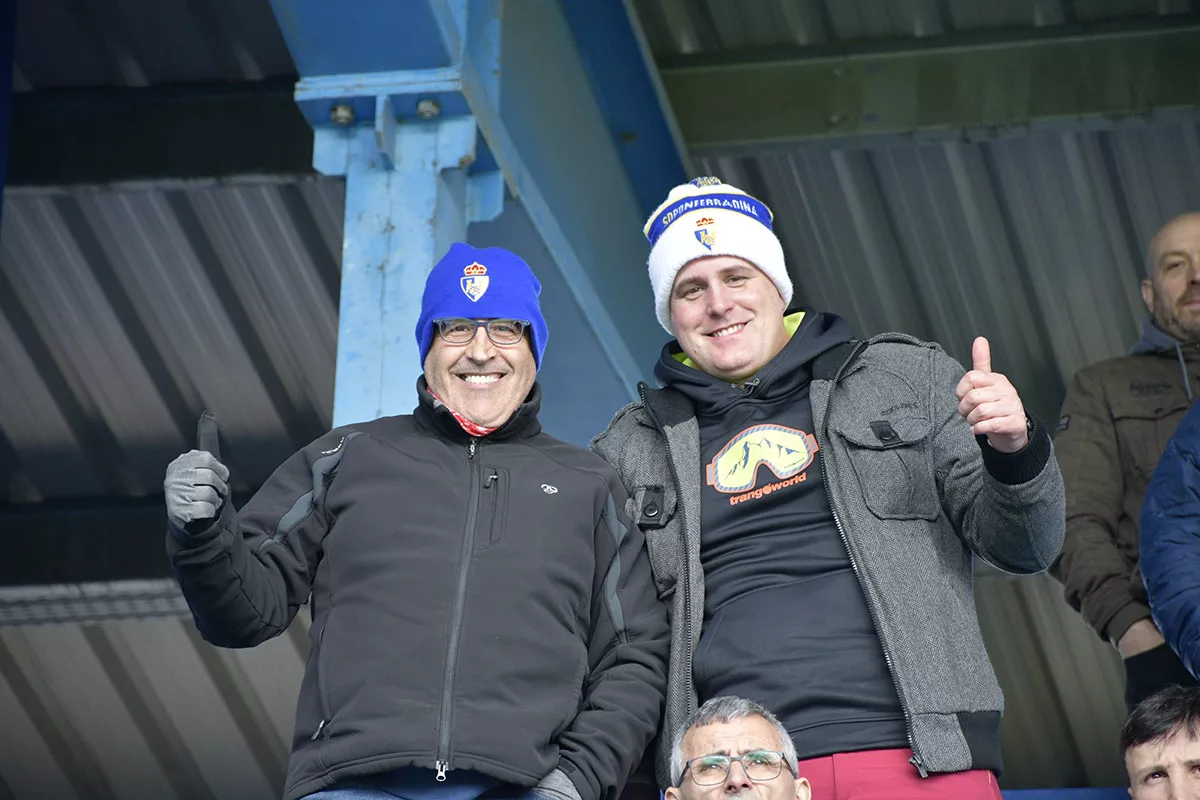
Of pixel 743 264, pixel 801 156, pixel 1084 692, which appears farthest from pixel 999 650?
pixel 743 264

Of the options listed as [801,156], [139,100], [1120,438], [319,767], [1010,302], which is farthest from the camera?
[1010,302]

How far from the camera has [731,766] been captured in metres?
2.40

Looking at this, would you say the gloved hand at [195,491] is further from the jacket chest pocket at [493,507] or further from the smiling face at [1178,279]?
the smiling face at [1178,279]

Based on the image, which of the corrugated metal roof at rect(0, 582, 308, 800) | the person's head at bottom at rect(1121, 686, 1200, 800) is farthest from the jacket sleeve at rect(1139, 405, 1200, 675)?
the corrugated metal roof at rect(0, 582, 308, 800)

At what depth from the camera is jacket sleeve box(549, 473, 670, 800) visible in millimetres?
2410

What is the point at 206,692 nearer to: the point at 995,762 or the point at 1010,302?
the point at 1010,302

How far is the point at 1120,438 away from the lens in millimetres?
3824

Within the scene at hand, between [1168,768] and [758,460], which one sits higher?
[758,460]

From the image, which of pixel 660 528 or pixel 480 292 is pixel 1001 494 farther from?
pixel 480 292

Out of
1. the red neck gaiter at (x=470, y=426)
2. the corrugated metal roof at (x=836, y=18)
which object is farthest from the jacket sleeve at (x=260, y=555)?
the corrugated metal roof at (x=836, y=18)

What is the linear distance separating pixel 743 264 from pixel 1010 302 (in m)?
3.76

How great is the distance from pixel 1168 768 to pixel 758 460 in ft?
3.36

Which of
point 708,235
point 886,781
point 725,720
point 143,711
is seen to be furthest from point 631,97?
point 143,711

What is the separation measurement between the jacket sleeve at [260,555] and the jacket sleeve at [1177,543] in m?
1.55
